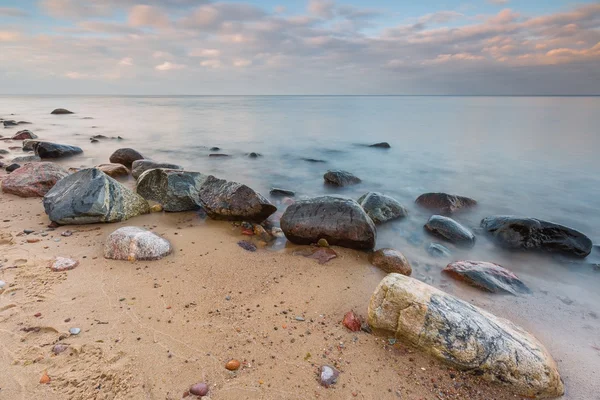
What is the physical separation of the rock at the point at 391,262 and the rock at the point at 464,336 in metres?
1.33

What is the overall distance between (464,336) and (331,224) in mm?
2419

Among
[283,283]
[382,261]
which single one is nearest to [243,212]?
[283,283]

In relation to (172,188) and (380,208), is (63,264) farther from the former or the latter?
(380,208)

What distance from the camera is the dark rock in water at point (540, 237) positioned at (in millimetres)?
5430

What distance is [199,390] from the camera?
228 centimetres

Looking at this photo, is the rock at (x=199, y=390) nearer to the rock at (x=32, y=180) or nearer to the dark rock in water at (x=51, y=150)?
the rock at (x=32, y=180)

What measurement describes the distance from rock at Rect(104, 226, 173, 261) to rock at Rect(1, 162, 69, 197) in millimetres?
3455

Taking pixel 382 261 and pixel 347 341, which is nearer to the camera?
pixel 347 341

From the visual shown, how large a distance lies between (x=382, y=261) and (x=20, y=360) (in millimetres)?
3752

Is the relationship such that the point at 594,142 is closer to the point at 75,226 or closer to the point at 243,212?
the point at 243,212

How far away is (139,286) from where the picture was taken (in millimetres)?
3471

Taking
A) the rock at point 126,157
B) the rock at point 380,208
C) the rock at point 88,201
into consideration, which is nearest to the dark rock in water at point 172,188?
the rock at point 88,201

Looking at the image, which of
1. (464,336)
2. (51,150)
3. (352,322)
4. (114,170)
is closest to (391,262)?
(352,322)

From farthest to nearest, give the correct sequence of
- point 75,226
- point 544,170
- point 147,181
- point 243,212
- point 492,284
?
point 544,170 < point 147,181 < point 243,212 < point 75,226 < point 492,284
